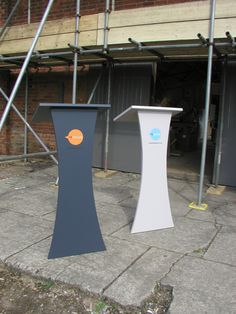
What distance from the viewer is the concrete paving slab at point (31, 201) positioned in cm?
554

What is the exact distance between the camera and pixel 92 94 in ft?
25.8

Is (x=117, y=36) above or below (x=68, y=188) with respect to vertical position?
above

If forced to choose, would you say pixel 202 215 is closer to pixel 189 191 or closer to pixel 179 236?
pixel 179 236

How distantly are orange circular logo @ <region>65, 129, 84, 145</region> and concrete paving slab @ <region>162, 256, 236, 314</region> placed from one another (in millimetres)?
1586

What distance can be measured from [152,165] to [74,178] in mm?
1117

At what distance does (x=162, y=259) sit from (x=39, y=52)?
201 inches

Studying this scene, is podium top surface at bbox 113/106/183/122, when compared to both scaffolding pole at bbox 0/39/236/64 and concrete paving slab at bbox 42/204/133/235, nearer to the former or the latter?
concrete paving slab at bbox 42/204/133/235

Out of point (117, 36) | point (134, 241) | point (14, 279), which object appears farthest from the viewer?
point (117, 36)

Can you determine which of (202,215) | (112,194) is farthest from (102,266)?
(112,194)

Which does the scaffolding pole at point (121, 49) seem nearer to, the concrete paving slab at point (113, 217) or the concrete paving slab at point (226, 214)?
the concrete paving slab at point (226, 214)

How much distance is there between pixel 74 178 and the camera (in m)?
3.83

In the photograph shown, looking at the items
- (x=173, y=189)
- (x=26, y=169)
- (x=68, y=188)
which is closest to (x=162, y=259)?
(x=68, y=188)

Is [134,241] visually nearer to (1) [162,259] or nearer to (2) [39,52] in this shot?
(1) [162,259]

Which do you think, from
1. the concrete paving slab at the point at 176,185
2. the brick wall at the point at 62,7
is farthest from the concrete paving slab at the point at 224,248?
the brick wall at the point at 62,7
